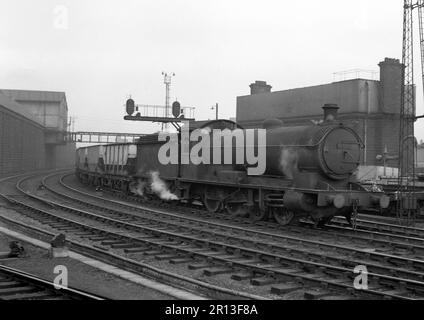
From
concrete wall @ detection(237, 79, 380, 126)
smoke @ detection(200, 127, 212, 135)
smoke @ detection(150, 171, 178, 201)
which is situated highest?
concrete wall @ detection(237, 79, 380, 126)

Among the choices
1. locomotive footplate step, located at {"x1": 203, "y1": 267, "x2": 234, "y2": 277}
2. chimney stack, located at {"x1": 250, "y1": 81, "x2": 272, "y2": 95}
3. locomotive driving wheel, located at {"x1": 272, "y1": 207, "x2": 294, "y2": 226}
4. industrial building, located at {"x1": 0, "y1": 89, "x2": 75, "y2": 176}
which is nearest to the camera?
locomotive footplate step, located at {"x1": 203, "y1": 267, "x2": 234, "y2": 277}

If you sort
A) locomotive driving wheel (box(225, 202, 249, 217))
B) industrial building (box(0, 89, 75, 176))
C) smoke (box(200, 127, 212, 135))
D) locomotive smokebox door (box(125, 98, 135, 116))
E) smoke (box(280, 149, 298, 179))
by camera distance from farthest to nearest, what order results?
1. industrial building (box(0, 89, 75, 176))
2. locomotive smokebox door (box(125, 98, 135, 116))
3. smoke (box(200, 127, 212, 135))
4. locomotive driving wheel (box(225, 202, 249, 217))
5. smoke (box(280, 149, 298, 179))

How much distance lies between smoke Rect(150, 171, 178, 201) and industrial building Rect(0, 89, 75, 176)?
2205cm

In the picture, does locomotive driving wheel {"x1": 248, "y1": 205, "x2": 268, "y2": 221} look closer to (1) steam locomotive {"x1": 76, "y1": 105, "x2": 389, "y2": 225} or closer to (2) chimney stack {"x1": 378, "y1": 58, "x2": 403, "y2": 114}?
(1) steam locomotive {"x1": 76, "y1": 105, "x2": 389, "y2": 225}

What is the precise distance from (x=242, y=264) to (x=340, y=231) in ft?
17.9

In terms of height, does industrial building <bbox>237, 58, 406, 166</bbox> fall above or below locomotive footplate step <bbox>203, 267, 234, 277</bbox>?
above

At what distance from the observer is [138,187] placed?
844 inches

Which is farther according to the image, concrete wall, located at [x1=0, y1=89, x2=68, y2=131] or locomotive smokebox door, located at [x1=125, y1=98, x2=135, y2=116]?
concrete wall, located at [x1=0, y1=89, x2=68, y2=131]

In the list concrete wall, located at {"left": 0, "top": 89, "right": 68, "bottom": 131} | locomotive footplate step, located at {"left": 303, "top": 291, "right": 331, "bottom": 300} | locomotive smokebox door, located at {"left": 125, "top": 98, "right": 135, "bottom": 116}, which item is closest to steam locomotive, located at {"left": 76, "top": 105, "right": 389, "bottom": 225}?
locomotive footplate step, located at {"left": 303, "top": 291, "right": 331, "bottom": 300}

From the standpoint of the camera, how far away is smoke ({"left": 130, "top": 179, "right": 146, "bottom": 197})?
21031mm

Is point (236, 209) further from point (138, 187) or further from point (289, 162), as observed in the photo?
point (138, 187)

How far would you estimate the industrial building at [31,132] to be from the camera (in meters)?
39.3
